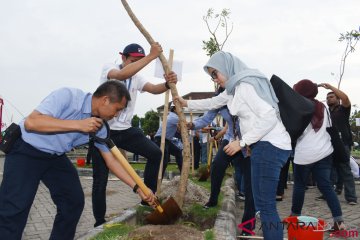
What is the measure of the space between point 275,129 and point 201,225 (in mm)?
1783

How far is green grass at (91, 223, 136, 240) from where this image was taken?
3.19m

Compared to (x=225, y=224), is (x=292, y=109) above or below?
above

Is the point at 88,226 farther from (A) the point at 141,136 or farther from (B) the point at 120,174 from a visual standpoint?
(B) the point at 120,174

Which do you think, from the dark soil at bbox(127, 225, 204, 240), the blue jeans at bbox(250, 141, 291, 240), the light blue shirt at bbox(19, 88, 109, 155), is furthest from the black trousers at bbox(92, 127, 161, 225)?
the blue jeans at bbox(250, 141, 291, 240)

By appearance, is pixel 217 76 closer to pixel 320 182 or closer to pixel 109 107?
pixel 109 107

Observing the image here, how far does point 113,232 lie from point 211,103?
195 cm

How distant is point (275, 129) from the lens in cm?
327

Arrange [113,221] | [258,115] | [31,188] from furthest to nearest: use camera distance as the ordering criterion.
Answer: [113,221] < [258,115] < [31,188]

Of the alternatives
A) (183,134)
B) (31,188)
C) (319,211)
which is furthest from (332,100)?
(31,188)

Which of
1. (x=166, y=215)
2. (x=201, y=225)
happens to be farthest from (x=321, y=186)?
(x=166, y=215)

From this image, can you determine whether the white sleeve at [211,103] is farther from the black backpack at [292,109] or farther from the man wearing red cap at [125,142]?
the black backpack at [292,109]

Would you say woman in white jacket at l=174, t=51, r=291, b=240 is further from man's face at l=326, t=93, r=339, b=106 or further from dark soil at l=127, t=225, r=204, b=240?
man's face at l=326, t=93, r=339, b=106

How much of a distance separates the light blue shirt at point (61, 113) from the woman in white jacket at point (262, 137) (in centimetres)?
123

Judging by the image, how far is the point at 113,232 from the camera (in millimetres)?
3369
